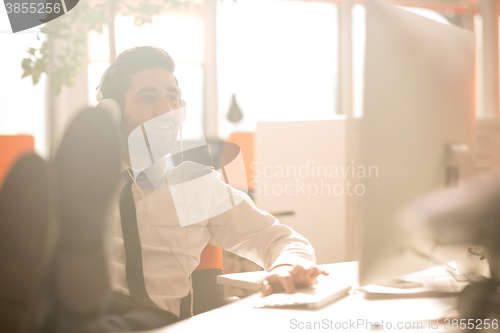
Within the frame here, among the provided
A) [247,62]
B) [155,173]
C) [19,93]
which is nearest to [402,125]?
[155,173]

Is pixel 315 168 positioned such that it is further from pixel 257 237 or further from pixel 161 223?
pixel 161 223

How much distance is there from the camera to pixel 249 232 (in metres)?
1.21

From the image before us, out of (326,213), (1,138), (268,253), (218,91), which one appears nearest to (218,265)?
(268,253)

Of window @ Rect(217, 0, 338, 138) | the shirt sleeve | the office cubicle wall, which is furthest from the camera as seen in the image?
window @ Rect(217, 0, 338, 138)

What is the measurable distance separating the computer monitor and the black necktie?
648mm

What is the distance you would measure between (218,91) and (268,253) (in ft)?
10.2

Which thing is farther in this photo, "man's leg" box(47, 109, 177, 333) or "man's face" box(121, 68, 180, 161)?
"man's face" box(121, 68, 180, 161)

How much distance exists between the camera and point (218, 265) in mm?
1225

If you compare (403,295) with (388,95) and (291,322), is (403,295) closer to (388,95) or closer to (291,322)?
(291,322)

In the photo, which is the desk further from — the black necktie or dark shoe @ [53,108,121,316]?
the black necktie

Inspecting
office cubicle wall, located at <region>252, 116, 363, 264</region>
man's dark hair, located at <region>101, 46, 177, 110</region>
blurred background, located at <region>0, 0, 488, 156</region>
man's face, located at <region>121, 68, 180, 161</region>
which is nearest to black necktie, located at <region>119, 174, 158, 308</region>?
man's face, located at <region>121, 68, 180, 161</region>

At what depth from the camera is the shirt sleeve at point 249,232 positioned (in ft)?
3.66

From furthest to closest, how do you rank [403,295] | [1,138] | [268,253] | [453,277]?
[1,138]
[268,253]
[453,277]
[403,295]

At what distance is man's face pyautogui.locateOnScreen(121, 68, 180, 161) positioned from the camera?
115 cm
